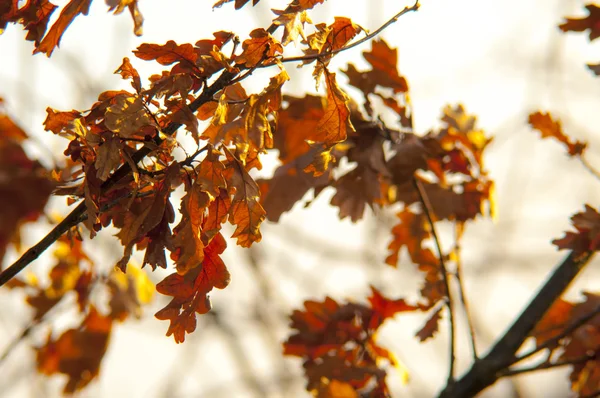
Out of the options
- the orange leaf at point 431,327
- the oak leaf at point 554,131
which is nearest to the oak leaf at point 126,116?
the orange leaf at point 431,327

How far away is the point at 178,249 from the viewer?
0.91 metres

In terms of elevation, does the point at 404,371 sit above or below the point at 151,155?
below

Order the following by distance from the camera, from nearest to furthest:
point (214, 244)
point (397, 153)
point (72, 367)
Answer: point (214, 244) → point (397, 153) → point (72, 367)

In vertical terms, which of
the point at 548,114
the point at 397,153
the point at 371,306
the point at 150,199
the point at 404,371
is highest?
the point at 150,199

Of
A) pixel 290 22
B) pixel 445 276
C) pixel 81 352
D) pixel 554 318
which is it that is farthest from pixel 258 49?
pixel 81 352

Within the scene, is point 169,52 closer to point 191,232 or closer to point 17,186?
point 191,232

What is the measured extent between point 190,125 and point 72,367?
4.55 ft

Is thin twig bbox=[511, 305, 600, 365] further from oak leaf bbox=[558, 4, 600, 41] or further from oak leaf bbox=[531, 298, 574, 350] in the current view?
oak leaf bbox=[558, 4, 600, 41]

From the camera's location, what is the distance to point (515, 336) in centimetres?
157

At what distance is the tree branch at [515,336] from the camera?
1.48 metres

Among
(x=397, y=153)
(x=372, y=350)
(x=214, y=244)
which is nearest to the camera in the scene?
(x=214, y=244)

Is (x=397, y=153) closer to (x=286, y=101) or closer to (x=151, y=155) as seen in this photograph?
(x=286, y=101)

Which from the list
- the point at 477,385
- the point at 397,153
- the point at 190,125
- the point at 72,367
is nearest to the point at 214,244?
the point at 190,125

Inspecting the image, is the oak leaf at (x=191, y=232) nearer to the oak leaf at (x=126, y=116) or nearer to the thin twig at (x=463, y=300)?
the oak leaf at (x=126, y=116)
